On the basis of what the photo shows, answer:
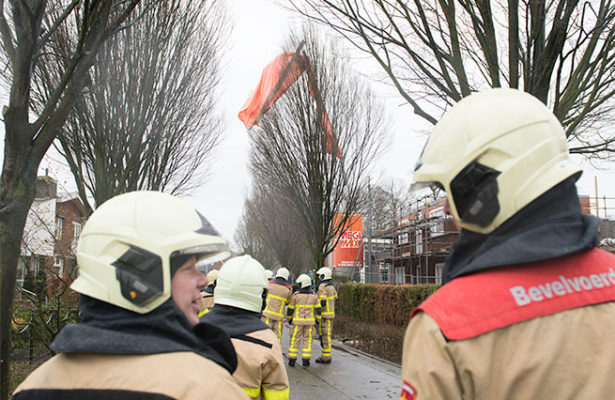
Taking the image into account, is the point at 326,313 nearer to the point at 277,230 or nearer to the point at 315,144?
the point at 315,144

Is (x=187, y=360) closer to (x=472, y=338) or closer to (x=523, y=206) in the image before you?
(x=472, y=338)

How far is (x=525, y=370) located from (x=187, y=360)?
962 millimetres

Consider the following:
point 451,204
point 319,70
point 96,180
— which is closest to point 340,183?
point 319,70

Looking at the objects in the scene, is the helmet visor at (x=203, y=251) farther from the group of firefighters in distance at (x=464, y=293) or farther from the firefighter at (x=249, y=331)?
the firefighter at (x=249, y=331)

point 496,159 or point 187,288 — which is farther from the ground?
point 496,159

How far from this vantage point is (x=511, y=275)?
138cm

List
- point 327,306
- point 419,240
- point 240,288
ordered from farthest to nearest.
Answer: point 419,240
point 327,306
point 240,288

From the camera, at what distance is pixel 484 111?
1.56 metres

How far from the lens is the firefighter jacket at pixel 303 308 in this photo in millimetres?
11164

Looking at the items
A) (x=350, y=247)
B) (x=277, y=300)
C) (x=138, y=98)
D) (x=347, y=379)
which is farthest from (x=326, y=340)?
(x=350, y=247)

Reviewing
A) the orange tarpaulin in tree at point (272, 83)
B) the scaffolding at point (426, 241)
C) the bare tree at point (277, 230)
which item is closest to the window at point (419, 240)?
the scaffolding at point (426, 241)

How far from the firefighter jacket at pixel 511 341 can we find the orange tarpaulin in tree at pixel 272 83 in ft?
41.2

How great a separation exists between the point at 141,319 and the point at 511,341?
111 centimetres

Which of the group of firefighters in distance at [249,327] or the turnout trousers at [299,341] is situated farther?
the turnout trousers at [299,341]
